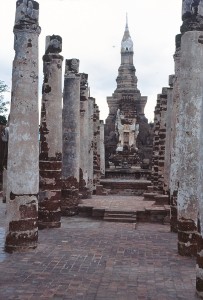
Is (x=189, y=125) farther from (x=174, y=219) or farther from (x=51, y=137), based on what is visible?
(x=51, y=137)

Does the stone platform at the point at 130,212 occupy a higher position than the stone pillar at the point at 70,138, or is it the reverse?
the stone pillar at the point at 70,138

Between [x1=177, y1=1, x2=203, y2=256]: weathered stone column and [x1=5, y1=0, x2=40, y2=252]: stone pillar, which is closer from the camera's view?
[x1=177, y1=1, x2=203, y2=256]: weathered stone column

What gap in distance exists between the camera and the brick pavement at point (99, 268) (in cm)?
571

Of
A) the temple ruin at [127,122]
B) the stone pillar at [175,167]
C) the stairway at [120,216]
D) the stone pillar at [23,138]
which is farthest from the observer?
the temple ruin at [127,122]

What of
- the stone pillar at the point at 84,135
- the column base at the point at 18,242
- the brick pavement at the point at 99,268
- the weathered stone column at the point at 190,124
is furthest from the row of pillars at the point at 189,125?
the stone pillar at the point at 84,135

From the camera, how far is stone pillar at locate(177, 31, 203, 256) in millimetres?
7723

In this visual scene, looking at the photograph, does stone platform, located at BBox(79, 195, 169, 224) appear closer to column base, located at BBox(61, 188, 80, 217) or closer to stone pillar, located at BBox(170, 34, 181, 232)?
column base, located at BBox(61, 188, 80, 217)

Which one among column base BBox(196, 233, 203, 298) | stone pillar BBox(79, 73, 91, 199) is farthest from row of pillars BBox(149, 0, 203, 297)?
stone pillar BBox(79, 73, 91, 199)

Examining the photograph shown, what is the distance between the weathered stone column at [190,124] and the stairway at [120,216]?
13.8ft

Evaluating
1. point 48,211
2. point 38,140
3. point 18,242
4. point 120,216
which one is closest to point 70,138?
point 120,216

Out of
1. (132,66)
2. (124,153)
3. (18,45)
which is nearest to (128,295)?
(18,45)

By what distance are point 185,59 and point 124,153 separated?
1081 inches

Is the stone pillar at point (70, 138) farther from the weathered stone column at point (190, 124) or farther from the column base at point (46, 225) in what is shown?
the weathered stone column at point (190, 124)

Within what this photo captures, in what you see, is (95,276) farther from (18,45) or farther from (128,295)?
(18,45)
